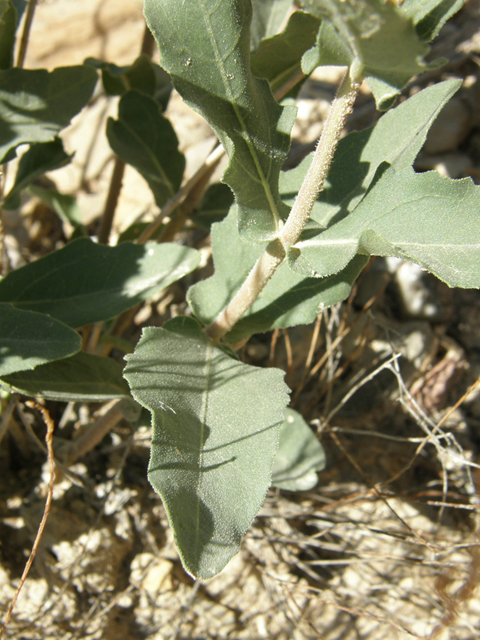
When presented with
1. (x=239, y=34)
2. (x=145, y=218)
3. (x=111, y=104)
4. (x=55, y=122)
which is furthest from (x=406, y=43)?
(x=111, y=104)

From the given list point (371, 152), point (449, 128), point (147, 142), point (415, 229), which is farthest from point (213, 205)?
point (449, 128)

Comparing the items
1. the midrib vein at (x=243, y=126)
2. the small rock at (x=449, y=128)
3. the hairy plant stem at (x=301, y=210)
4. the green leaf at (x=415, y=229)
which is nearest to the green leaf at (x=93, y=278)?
the hairy plant stem at (x=301, y=210)

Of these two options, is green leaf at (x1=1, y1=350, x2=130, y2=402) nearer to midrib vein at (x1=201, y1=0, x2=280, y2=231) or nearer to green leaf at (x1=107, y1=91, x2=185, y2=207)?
midrib vein at (x1=201, y1=0, x2=280, y2=231)

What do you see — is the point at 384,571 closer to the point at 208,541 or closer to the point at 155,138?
the point at 208,541

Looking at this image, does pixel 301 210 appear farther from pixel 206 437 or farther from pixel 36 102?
pixel 36 102

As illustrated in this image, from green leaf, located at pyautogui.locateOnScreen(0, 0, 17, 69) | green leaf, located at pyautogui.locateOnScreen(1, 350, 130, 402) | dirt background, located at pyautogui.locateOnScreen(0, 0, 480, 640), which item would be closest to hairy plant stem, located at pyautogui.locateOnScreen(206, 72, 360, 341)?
green leaf, located at pyautogui.locateOnScreen(1, 350, 130, 402)

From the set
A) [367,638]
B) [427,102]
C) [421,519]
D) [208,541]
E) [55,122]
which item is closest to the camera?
[208,541]
